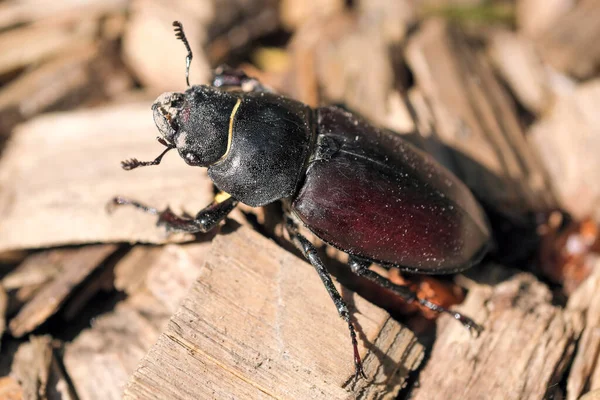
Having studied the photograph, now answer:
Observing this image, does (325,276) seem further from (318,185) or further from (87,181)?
(87,181)

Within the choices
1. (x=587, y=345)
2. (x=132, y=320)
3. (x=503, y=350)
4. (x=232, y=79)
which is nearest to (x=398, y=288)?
(x=503, y=350)

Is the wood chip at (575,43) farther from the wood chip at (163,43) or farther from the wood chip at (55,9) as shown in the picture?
the wood chip at (55,9)

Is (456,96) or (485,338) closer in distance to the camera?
(485,338)

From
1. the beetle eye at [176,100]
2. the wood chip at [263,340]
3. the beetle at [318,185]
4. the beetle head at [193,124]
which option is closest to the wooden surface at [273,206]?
the wood chip at [263,340]

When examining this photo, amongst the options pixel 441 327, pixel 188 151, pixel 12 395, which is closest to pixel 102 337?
pixel 12 395

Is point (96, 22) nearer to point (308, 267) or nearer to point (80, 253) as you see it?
point (80, 253)

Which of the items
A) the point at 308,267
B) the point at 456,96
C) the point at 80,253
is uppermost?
the point at 456,96

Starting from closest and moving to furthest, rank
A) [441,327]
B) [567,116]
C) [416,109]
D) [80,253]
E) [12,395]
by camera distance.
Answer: [12,395], [441,327], [80,253], [416,109], [567,116]

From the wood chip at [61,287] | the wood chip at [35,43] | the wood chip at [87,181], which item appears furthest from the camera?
the wood chip at [35,43]

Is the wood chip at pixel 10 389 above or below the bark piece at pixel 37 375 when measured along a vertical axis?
below
